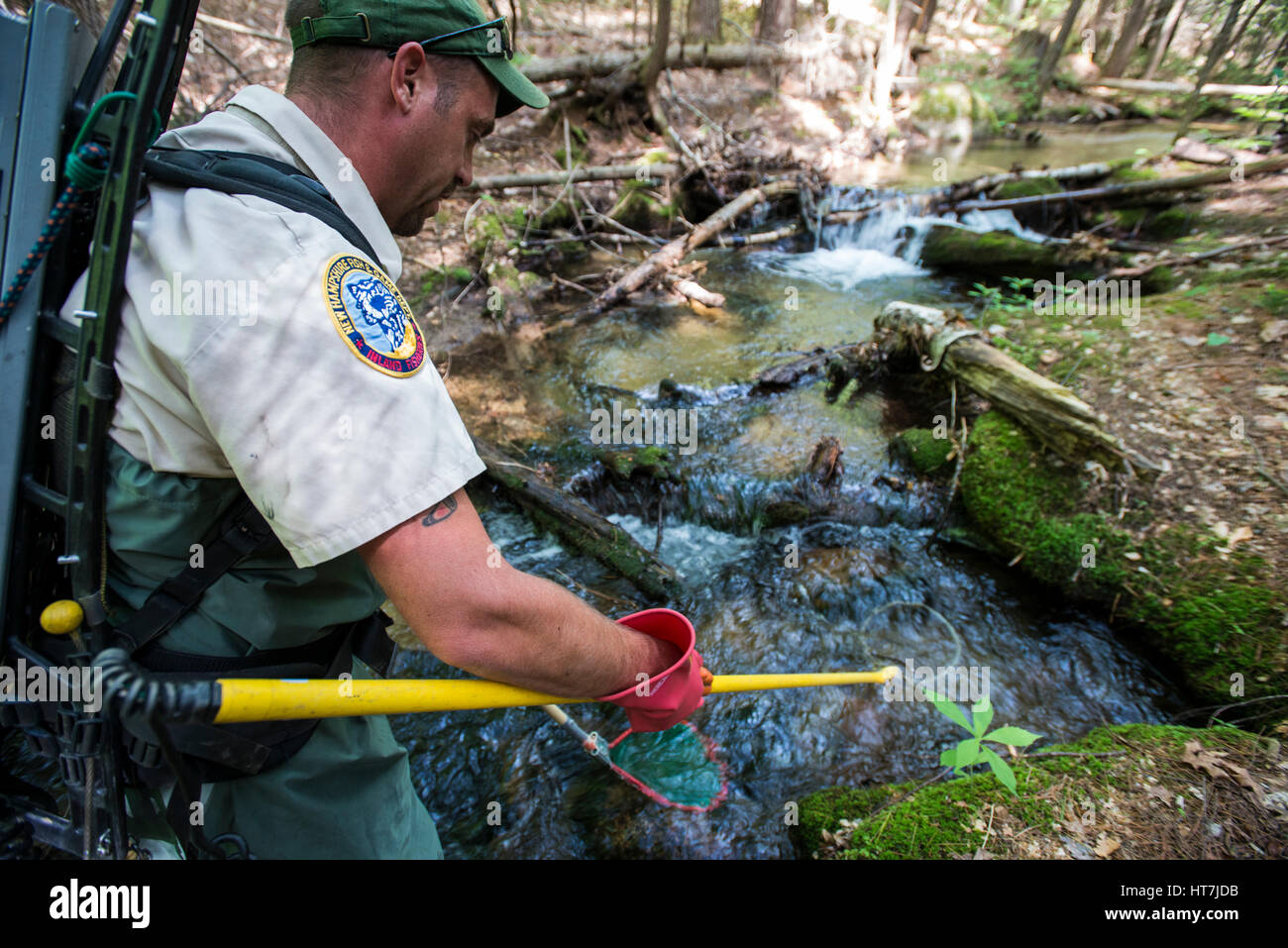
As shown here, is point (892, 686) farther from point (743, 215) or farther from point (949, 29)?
point (949, 29)

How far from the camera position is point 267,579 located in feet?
4.59

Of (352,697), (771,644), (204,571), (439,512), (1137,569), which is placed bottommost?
(771,644)

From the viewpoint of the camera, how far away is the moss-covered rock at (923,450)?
184 inches

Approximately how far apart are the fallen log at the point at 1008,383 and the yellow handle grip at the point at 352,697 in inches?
154

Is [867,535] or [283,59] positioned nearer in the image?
[867,535]

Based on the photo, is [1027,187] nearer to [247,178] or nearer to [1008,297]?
[1008,297]

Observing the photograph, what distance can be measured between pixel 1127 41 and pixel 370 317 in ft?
97.4

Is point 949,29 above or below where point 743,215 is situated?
above

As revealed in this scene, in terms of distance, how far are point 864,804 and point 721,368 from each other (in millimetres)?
4763

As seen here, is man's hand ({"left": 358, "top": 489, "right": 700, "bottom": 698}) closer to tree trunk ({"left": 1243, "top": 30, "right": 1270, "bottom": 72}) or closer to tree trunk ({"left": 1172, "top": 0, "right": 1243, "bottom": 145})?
tree trunk ({"left": 1172, "top": 0, "right": 1243, "bottom": 145})

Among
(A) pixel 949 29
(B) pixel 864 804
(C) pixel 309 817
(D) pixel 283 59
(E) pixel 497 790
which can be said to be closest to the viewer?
(C) pixel 309 817

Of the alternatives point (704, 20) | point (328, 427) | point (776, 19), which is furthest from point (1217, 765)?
point (776, 19)

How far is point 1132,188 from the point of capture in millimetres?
8203

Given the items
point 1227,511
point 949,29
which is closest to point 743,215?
point 1227,511
